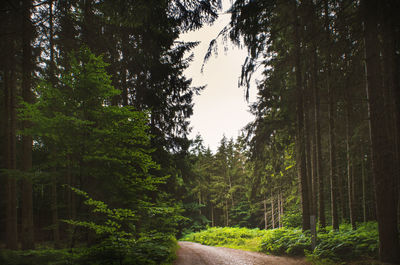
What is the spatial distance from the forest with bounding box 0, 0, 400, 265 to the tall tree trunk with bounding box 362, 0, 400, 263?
0.02m

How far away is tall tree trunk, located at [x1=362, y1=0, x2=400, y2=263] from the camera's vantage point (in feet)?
15.6

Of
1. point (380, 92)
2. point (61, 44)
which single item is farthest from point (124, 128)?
point (380, 92)

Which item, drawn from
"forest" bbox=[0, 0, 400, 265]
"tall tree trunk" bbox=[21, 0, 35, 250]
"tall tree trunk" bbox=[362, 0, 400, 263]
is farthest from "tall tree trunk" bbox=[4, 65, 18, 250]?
"tall tree trunk" bbox=[362, 0, 400, 263]

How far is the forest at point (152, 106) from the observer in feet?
16.3

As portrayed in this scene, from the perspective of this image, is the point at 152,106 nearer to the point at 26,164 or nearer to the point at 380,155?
the point at 26,164

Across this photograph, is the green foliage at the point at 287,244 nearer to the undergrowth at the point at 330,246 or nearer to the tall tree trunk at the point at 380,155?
the undergrowth at the point at 330,246

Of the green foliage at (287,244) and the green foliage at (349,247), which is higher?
Result: the green foliage at (349,247)

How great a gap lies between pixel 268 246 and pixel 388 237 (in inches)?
259

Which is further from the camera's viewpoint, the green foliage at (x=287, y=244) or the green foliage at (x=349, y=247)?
the green foliage at (x=287, y=244)

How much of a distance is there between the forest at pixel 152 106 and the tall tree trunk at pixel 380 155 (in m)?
0.02

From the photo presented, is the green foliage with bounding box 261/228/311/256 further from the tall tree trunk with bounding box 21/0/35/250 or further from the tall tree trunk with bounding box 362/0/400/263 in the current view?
the tall tree trunk with bounding box 21/0/35/250

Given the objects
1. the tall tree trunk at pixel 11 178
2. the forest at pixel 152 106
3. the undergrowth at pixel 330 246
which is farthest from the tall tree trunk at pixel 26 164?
the undergrowth at pixel 330 246

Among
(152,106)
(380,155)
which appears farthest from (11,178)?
(380,155)

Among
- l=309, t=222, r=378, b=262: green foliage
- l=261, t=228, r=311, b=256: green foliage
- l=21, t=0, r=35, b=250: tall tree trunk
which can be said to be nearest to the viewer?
l=309, t=222, r=378, b=262: green foliage
